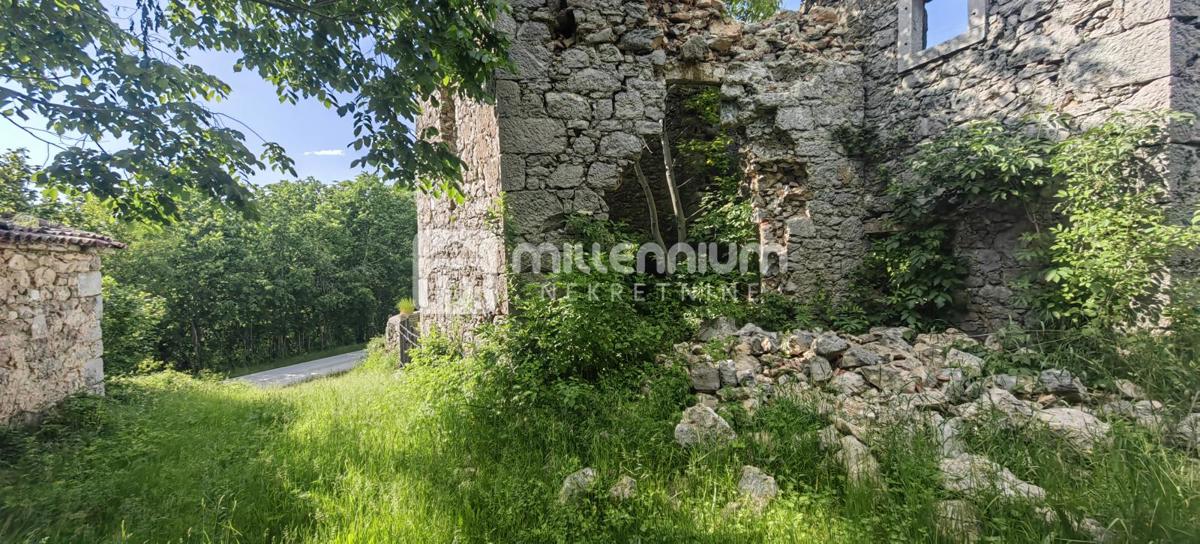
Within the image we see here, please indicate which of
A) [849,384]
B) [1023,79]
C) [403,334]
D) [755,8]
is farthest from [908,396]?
[755,8]

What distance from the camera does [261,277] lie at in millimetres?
14586

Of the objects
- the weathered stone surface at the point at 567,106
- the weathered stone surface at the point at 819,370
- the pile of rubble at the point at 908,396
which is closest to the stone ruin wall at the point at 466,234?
the weathered stone surface at the point at 567,106

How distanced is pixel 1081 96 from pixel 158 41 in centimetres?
807

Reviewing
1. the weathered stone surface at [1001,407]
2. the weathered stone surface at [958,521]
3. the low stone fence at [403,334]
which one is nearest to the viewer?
the weathered stone surface at [958,521]

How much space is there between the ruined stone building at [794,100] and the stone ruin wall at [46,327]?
12.9 feet

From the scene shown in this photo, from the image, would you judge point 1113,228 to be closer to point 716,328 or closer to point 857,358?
point 857,358

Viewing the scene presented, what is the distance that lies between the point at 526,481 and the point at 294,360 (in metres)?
16.3

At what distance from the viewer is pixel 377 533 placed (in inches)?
80.0

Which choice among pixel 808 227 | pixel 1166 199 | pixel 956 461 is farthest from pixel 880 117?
pixel 956 461

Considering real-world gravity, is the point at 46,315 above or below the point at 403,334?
above

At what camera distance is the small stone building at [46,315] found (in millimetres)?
4418

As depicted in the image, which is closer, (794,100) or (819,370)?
(819,370)

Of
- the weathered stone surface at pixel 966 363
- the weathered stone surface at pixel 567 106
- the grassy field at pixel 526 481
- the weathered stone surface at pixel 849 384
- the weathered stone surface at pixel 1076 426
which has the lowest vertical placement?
the grassy field at pixel 526 481

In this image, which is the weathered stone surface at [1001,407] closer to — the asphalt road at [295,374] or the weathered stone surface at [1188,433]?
the weathered stone surface at [1188,433]
